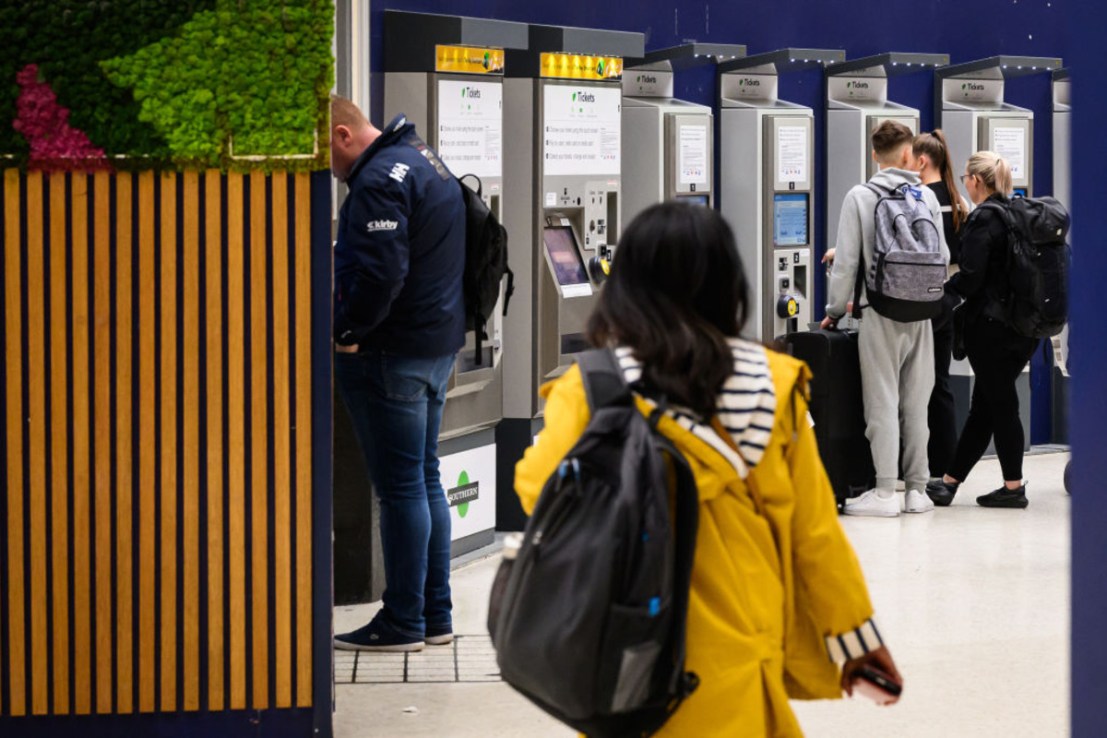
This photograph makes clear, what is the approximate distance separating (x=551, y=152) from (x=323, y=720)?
3.28 metres

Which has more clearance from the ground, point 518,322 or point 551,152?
point 551,152

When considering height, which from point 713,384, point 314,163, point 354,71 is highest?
point 354,71

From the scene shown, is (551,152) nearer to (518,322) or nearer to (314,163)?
(518,322)

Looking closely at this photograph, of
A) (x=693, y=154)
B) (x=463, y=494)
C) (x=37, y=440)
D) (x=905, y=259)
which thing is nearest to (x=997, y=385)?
Answer: (x=905, y=259)

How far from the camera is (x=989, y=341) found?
7555mm

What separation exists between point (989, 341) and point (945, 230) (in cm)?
65

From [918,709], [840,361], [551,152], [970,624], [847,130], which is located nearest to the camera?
[918,709]

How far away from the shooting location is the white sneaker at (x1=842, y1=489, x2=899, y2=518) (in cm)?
750

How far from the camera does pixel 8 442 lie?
157 inches

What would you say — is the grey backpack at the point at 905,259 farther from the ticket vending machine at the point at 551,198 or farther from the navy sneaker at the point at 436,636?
the navy sneaker at the point at 436,636

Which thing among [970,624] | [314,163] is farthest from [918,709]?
[314,163]

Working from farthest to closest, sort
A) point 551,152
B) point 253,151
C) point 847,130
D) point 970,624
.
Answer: point 847,130, point 551,152, point 970,624, point 253,151

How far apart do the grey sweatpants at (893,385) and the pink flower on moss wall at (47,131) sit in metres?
4.17

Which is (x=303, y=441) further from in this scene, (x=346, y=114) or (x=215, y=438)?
(x=346, y=114)
